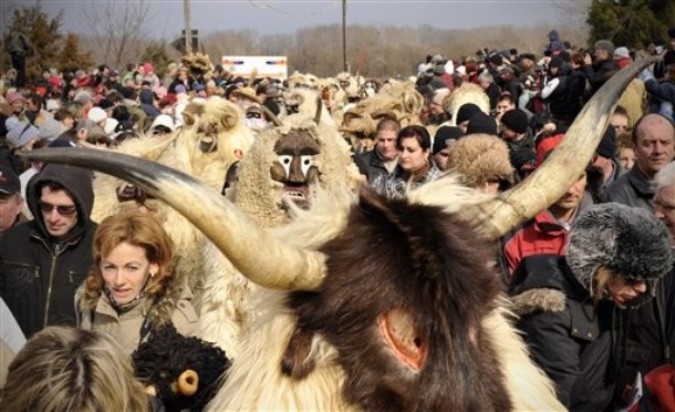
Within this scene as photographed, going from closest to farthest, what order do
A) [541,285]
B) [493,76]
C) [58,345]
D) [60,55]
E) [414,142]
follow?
[58,345] < [541,285] < [414,142] < [493,76] < [60,55]

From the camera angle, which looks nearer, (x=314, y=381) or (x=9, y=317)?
(x=314, y=381)

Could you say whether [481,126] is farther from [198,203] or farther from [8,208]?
[198,203]

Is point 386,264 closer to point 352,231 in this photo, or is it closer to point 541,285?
point 352,231

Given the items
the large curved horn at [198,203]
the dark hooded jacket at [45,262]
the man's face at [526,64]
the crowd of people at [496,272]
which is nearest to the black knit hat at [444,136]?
the crowd of people at [496,272]

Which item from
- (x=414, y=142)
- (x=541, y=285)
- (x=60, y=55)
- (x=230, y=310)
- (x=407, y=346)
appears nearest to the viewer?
(x=407, y=346)

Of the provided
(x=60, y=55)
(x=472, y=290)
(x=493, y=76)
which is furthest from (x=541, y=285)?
(x=60, y=55)

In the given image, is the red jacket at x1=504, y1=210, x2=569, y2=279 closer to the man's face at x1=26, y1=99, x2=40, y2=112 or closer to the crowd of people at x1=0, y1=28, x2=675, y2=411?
the crowd of people at x1=0, y1=28, x2=675, y2=411

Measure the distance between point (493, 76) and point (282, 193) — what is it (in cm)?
1359

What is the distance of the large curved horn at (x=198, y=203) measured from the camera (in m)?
2.40

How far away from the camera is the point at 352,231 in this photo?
9.30ft

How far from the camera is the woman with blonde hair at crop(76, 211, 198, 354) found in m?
4.20

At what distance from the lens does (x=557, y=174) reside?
304 centimetres

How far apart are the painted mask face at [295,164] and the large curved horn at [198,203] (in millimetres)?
3226

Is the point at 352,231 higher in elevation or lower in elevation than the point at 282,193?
higher
